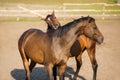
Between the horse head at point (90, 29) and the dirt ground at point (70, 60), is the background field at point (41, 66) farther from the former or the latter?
the horse head at point (90, 29)

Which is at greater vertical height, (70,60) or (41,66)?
(41,66)

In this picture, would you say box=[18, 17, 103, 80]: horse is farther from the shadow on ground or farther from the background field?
the background field

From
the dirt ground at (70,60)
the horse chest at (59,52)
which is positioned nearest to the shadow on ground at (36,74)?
the dirt ground at (70,60)

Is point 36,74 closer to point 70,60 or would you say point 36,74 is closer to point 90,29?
point 70,60

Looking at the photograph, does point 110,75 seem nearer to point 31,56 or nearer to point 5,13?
point 31,56

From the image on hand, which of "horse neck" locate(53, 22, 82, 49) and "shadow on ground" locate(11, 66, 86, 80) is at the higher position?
"horse neck" locate(53, 22, 82, 49)

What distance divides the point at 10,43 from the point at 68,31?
692 cm

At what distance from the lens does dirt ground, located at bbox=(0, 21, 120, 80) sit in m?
9.05

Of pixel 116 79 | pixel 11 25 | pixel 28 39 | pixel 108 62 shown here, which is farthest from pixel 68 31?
pixel 11 25

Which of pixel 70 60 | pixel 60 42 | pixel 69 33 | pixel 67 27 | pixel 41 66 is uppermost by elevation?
pixel 67 27

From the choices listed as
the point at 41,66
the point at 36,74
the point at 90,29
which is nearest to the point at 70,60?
the point at 41,66

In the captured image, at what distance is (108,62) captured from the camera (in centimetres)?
1055

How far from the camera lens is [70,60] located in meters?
10.8

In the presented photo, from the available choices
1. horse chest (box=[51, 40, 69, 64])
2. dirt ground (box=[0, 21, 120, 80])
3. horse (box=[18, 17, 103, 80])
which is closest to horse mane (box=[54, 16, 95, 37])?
horse (box=[18, 17, 103, 80])
